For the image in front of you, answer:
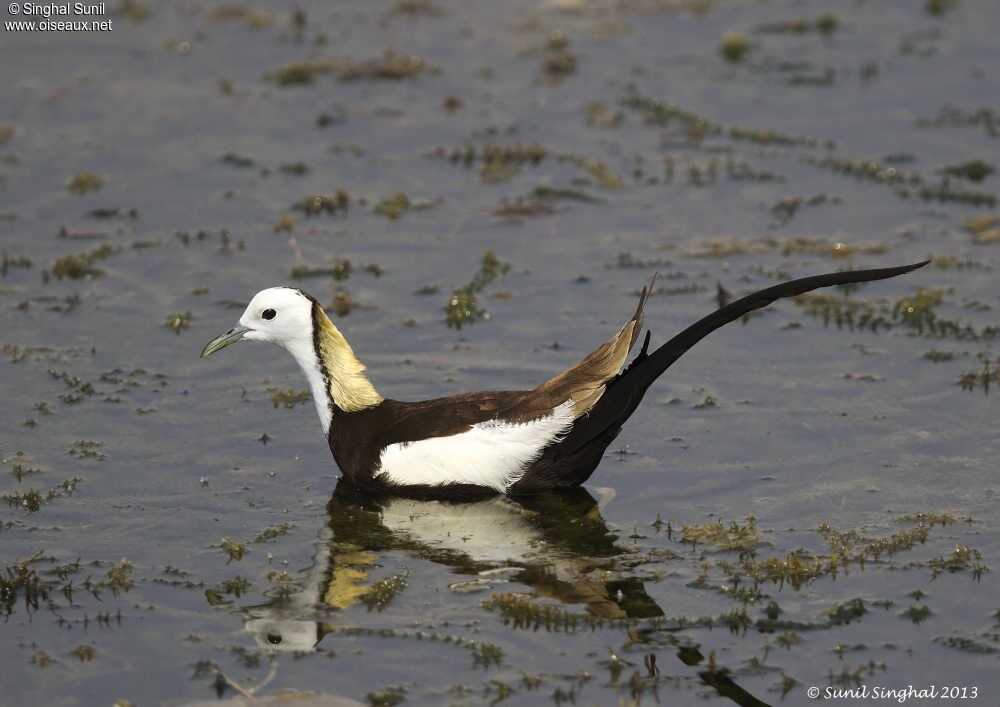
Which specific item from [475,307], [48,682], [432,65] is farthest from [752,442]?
[432,65]

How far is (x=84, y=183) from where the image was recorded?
14.9m

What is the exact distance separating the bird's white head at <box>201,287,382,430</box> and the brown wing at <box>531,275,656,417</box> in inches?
51.7

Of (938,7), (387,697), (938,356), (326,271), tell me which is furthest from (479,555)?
(938,7)

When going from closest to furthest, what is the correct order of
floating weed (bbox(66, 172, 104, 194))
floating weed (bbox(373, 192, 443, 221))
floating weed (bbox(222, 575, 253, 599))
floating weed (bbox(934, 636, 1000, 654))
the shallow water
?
floating weed (bbox(934, 636, 1000, 654)), the shallow water, floating weed (bbox(222, 575, 253, 599)), floating weed (bbox(373, 192, 443, 221)), floating weed (bbox(66, 172, 104, 194))

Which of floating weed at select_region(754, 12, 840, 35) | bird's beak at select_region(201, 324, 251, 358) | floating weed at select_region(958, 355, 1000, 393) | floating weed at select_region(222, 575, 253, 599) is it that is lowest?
floating weed at select_region(222, 575, 253, 599)

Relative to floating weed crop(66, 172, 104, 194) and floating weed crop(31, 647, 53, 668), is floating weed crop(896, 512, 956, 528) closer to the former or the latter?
floating weed crop(31, 647, 53, 668)

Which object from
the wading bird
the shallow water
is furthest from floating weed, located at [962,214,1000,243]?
the wading bird

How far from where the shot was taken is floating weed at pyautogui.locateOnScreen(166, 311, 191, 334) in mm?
12234

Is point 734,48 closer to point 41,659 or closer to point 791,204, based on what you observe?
point 791,204

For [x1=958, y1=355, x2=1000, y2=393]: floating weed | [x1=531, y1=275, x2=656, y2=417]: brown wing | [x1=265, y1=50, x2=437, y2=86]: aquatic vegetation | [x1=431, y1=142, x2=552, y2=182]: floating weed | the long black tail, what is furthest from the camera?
[x1=265, y1=50, x2=437, y2=86]: aquatic vegetation

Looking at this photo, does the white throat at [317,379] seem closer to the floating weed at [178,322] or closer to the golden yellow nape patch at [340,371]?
the golden yellow nape patch at [340,371]

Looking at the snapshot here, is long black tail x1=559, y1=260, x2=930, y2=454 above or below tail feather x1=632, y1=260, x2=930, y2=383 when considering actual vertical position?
below

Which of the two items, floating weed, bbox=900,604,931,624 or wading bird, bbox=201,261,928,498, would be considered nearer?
floating weed, bbox=900,604,931,624

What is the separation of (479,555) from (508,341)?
3366 millimetres
